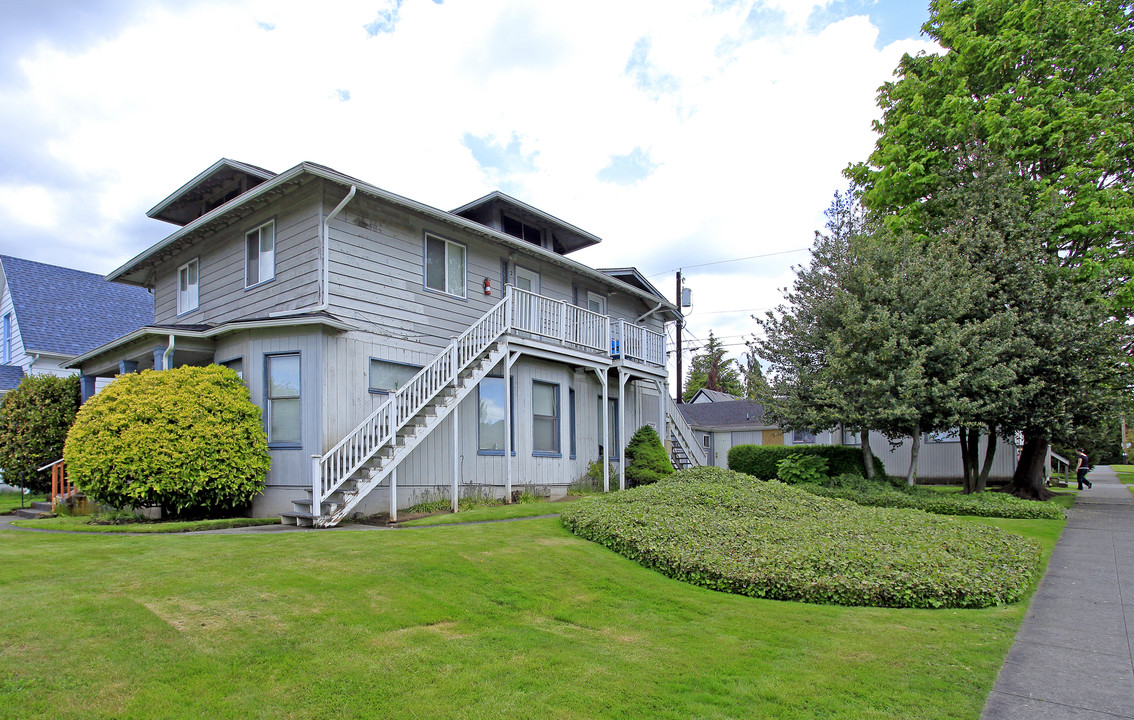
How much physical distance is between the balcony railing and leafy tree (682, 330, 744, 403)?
44.2m

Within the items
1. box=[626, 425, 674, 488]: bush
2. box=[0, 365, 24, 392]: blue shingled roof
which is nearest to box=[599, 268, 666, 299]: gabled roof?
box=[626, 425, 674, 488]: bush

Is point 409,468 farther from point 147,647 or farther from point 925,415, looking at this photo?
point 925,415

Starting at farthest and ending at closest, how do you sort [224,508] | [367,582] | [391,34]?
[391,34] < [224,508] < [367,582]

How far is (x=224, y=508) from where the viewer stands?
1194 cm

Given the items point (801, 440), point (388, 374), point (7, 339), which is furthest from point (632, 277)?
point (7, 339)

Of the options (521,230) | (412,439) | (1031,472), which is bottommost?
(1031,472)

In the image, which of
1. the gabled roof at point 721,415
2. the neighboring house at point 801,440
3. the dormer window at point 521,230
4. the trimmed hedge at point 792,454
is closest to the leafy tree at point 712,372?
the neighboring house at point 801,440

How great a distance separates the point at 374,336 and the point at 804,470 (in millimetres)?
11268

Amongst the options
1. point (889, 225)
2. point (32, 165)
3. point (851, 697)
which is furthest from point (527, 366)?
point (32, 165)

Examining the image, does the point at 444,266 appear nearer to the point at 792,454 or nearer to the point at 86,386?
the point at 86,386

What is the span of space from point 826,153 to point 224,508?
18.3m

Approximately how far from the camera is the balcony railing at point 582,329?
14789mm

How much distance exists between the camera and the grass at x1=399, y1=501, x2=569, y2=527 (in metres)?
11.2

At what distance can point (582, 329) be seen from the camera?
16.6 meters
